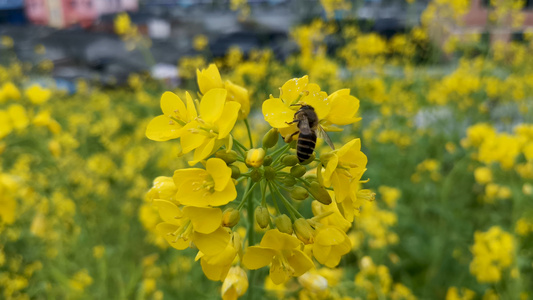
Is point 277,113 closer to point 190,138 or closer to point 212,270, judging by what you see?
point 190,138

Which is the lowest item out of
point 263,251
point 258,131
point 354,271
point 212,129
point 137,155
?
point 137,155

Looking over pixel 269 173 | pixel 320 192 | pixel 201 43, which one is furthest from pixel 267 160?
pixel 201 43

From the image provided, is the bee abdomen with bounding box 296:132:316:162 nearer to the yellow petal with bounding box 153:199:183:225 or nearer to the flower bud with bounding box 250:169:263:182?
the flower bud with bounding box 250:169:263:182

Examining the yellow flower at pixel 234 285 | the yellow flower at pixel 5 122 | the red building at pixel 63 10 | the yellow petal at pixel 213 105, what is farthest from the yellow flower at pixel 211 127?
the red building at pixel 63 10

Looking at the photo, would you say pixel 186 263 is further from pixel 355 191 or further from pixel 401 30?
pixel 401 30

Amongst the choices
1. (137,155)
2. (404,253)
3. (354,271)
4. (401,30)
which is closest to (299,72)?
(137,155)

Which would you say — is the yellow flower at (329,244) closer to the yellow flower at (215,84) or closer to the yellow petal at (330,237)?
the yellow petal at (330,237)
